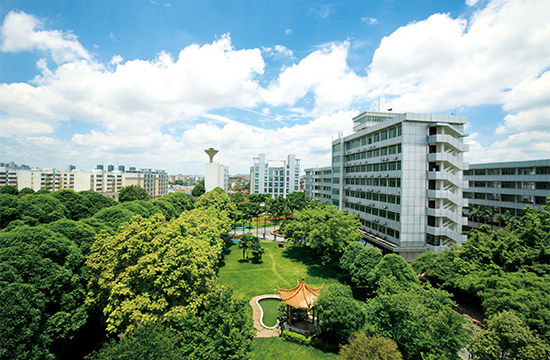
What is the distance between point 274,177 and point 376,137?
218ft

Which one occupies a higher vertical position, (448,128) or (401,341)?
(448,128)

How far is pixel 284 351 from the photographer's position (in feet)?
51.1

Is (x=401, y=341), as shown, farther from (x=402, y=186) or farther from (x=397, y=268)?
(x=402, y=186)

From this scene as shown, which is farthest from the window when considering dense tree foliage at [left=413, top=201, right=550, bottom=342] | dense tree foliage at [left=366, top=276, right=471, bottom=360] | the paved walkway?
the paved walkway

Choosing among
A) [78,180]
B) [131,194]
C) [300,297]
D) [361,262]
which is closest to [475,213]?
[361,262]

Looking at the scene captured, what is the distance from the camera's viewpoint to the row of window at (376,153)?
31.7 meters

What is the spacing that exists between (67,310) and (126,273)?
3.43 m

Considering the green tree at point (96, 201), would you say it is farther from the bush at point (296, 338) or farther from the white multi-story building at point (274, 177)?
the white multi-story building at point (274, 177)

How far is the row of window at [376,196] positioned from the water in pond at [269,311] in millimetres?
19269

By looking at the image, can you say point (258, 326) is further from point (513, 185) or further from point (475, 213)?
point (513, 185)

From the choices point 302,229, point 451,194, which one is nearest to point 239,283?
point 302,229

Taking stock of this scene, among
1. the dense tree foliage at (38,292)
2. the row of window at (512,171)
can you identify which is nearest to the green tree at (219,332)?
the dense tree foliage at (38,292)

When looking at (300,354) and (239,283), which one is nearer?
(300,354)

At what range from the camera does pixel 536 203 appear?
36875 mm
